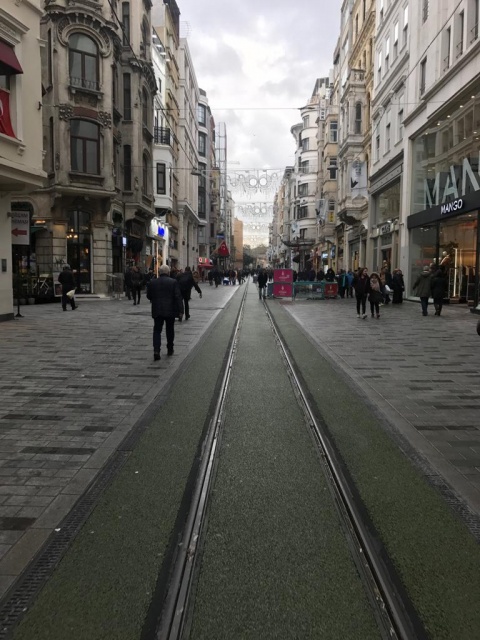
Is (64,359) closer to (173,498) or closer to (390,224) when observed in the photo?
(173,498)

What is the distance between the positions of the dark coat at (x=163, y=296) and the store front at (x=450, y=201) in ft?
42.4

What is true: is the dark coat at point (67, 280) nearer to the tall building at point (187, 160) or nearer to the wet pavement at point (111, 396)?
the wet pavement at point (111, 396)

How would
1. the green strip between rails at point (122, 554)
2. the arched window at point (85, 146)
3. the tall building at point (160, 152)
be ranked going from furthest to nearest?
the tall building at point (160, 152) < the arched window at point (85, 146) < the green strip between rails at point (122, 554)

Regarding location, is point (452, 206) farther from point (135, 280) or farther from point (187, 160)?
point (187, 160)

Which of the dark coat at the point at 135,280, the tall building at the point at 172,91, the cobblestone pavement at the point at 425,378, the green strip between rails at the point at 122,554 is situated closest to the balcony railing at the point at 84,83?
the dark coat at the point at 135,280

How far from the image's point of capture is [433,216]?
77.5 feet

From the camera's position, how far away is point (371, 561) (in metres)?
3.21

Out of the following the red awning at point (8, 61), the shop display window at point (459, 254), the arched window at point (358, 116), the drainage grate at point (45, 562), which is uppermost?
the arched window at point (358, 116)

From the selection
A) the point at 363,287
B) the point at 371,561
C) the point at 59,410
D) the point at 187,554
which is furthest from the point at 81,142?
the point at 371,561

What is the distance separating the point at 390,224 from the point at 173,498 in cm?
2829

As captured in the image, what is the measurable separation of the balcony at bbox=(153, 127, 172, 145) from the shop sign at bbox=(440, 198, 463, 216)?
24.5 meters

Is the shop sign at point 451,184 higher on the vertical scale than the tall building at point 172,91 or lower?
lower

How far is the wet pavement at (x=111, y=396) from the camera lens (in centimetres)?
417

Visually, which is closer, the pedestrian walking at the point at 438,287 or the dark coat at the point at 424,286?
the pedestrian walking at the point at 438,287
